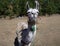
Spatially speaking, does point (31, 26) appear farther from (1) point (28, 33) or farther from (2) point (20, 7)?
(2) point (20, 7)

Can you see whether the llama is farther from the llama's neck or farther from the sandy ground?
the sandy ground

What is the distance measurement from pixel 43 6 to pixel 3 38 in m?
4.71

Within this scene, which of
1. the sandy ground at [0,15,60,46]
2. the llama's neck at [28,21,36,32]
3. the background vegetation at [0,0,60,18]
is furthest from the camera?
the background vegetation at [0,0,60,18]

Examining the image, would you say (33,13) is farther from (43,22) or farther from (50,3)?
(50,3)

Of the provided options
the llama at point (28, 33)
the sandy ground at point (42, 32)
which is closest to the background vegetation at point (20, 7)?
the sandy ground at point (42, 32)

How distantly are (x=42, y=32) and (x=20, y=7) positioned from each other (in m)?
3.32

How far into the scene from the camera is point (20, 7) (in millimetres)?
12359

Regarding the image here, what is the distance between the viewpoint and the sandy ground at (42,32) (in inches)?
308

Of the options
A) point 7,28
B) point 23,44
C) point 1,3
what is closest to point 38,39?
point 7,28

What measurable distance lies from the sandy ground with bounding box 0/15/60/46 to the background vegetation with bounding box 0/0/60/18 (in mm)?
576

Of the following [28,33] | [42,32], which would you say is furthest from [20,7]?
[28,33]

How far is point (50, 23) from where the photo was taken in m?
10.9

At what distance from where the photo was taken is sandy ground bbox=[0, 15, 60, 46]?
7.82 m

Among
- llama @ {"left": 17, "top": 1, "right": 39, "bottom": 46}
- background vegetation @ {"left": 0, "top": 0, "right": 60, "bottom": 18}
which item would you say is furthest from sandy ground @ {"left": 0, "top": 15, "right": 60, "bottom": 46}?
llama @ {"left": 17, "top": 1, "right": 39, "bottom": 46}
